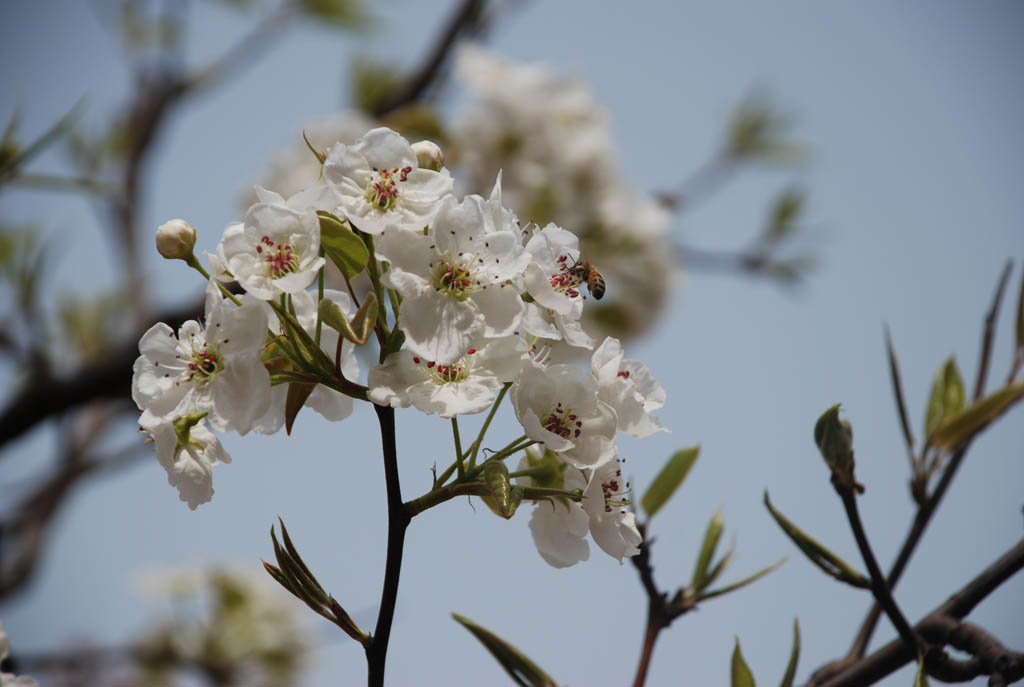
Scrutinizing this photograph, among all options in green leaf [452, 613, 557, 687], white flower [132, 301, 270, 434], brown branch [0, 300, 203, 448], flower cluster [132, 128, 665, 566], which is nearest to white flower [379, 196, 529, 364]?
flower cluster [132, 128, 665, 566]

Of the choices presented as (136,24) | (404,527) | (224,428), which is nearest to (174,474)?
(224,428)

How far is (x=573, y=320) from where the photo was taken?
2.12 feet

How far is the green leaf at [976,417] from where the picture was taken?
76 centimetres

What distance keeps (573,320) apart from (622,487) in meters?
0.13

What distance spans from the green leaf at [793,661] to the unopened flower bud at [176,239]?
0.59 metres

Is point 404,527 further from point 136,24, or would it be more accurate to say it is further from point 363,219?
point 136,24

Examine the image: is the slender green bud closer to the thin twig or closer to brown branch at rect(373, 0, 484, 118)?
the thin twig

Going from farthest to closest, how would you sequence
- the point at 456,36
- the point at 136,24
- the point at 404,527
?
the point at 136,24, the point at 456,36, the point at 404,527

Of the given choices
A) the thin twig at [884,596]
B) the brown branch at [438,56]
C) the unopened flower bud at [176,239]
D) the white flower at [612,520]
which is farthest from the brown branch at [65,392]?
the thin twig at [884,596]

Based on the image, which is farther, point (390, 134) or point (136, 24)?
point (136, 24)

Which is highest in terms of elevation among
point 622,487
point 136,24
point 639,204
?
point 136,24

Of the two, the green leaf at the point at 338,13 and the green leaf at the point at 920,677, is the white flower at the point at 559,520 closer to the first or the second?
the green leaf at the point at 920,677

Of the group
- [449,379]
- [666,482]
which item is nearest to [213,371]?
[449,379]

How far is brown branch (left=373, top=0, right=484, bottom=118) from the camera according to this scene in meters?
2.45
